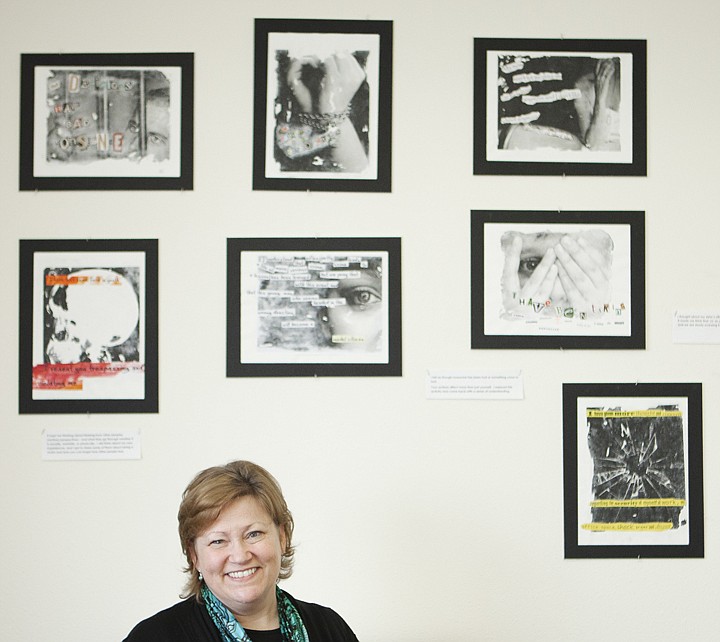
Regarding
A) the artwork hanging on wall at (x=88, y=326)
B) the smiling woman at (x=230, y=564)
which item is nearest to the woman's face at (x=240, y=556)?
the smiling woman at (x=230, y=564)

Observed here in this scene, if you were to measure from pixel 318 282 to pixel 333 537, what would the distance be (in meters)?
0.73

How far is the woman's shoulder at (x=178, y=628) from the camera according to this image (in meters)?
1.74

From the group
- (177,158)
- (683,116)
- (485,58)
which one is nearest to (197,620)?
(177,158)

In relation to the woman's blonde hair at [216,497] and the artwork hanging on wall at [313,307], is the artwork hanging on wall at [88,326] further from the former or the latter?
the woman's blonde hair at [216,497]

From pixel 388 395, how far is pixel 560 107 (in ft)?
3.23

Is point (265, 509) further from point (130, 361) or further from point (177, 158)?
point (177, 158)

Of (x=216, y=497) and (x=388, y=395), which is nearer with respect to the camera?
(x=216, y=497)

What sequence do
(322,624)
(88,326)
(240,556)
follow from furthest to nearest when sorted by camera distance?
1. (88,326)
2. (322,624)
3. (240,556)

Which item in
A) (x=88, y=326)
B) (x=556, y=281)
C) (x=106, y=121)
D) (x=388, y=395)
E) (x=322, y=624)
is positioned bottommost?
(x=322, y=624)

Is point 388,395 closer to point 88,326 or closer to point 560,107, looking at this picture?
point 88,326

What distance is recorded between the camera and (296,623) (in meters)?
1.89

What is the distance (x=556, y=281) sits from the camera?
2.42m

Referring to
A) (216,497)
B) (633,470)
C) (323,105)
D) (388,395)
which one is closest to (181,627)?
(216,497)

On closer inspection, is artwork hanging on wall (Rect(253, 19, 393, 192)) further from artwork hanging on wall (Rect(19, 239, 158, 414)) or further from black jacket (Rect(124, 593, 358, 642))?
black jacket (Rect(124, 593, 358, 642))
